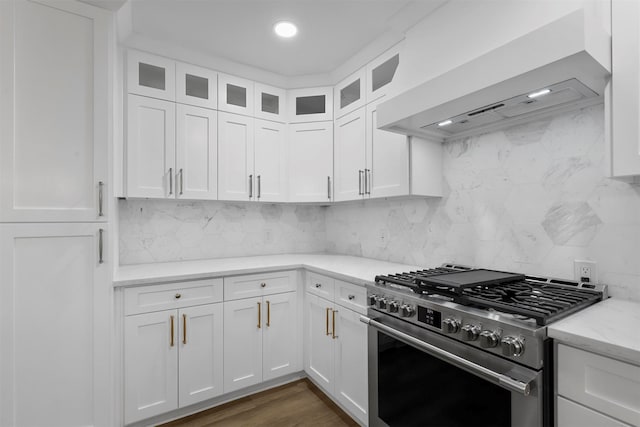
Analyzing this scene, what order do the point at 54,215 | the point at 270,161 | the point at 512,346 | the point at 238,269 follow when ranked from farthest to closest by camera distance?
the point at 270,161 → the point at 238,269 → the point at 54,215 → the point at 512,346

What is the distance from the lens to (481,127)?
194 centimetres

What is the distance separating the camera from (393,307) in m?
1.62

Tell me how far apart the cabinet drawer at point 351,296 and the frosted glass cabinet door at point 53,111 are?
145cm

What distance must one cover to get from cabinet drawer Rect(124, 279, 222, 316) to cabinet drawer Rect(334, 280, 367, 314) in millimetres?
818

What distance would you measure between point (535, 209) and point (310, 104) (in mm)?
1985

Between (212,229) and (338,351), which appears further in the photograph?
(212,229)

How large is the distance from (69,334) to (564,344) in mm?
2228

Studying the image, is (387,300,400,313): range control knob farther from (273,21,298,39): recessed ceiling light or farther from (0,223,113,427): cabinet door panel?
(273,21,298,39): recessed ceiling light

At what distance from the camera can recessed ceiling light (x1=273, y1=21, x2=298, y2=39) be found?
6.99 ft

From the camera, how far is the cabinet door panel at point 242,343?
226 cm

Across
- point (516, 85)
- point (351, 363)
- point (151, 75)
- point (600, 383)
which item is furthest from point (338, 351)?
point (151, 75)

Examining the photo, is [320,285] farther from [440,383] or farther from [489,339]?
[489,339]

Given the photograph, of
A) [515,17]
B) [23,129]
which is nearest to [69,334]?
[23,129]

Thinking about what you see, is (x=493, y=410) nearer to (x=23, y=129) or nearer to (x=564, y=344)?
(x=564, y=344)
